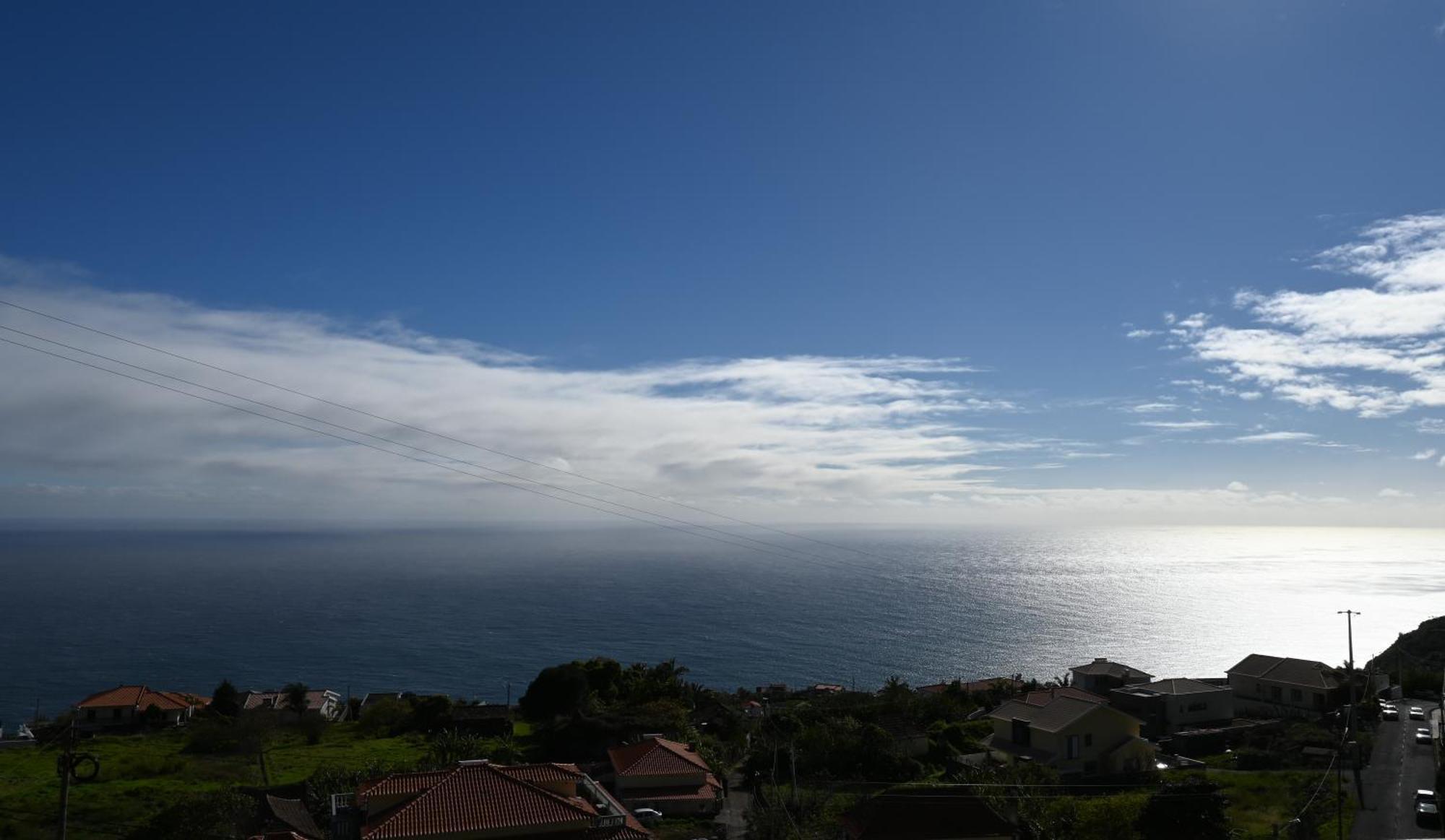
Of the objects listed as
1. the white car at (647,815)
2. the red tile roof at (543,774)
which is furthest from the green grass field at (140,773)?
the red tile roof at (543,774)

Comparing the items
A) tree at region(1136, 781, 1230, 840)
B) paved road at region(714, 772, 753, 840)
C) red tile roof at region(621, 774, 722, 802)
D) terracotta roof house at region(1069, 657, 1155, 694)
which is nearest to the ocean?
terracotta roof house at region(1069, 657, 1155, 694)

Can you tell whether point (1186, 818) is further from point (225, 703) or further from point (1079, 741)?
point (225, 703)

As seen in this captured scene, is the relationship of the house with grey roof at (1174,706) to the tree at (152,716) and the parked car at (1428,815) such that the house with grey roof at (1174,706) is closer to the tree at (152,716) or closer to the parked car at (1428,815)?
the parked car at (1428,815)

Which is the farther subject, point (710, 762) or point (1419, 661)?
point (1419, 661)

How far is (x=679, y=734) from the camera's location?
41594mm

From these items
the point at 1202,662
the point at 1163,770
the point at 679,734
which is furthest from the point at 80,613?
the point at 1202,662

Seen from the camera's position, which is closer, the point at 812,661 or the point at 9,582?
the point at 812,661

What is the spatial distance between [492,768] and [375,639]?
324 ft

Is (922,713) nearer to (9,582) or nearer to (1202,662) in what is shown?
(1202,662)

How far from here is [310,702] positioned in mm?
63250

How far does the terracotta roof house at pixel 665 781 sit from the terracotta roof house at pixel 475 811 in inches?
366

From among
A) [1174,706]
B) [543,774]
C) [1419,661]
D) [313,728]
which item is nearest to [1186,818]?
[543,774]

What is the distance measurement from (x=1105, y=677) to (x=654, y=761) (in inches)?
1455

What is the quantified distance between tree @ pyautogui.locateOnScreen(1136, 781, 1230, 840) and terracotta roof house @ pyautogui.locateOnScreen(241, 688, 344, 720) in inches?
1979
